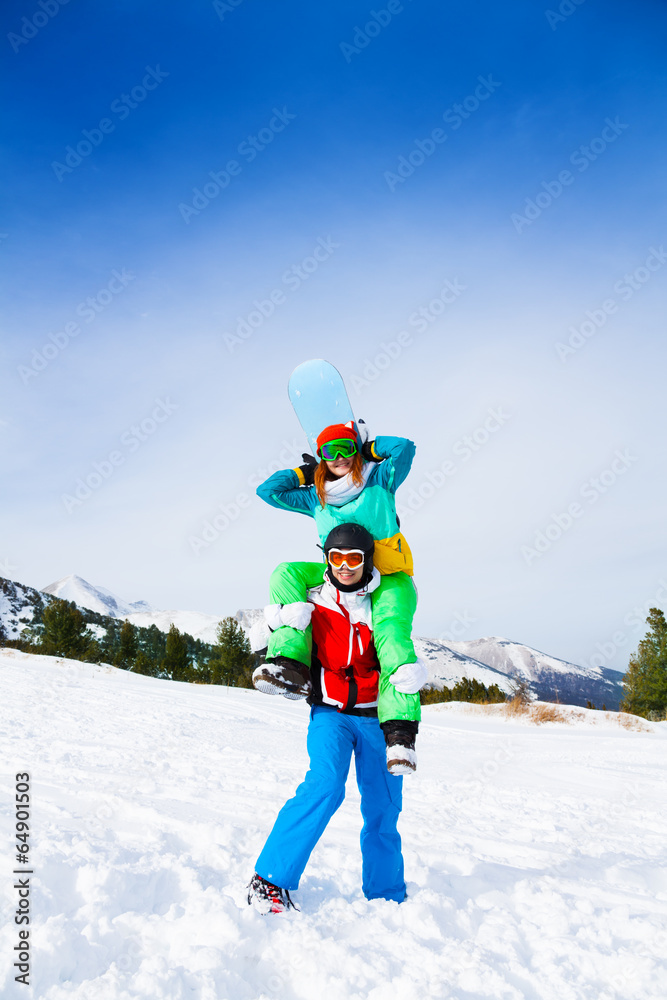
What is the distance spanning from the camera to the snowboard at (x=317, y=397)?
4.09 meters

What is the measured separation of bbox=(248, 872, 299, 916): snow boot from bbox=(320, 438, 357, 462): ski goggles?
6.44 ft

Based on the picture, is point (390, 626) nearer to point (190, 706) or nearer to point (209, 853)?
point (209, 853)

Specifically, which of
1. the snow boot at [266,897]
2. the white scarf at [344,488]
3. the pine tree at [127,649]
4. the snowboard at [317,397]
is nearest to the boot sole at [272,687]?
the snow boot at [266,897]

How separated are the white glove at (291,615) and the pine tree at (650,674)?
3384cm

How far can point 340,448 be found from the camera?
10.2 feet

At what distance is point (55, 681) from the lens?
11000 millimetres

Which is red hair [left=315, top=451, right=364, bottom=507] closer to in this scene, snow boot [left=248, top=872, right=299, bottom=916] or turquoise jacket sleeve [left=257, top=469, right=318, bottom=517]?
turquoise jacket sleeve [left=257, top=469, right=318, bottom=517]

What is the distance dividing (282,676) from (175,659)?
3352 centimetres

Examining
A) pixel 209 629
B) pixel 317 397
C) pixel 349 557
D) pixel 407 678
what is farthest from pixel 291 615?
pixel 209 629

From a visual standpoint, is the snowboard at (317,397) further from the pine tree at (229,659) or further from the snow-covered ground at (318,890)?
the pine tree at (229,659)

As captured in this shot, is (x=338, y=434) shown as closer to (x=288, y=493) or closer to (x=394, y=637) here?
(x=288, y=493)

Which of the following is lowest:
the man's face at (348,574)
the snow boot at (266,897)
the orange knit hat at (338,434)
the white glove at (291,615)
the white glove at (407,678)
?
the snow boot at (266,897)

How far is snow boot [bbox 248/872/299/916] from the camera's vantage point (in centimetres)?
214

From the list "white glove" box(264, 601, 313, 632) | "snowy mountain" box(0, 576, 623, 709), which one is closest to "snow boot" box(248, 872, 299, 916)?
"white glove" box(264, 601, 313, 632)
